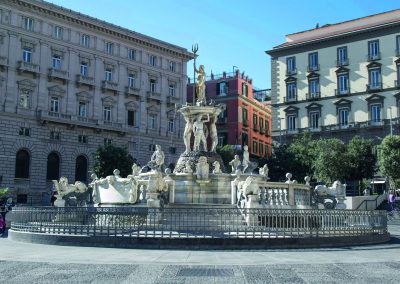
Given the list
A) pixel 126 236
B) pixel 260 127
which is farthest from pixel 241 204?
pixel 260 127

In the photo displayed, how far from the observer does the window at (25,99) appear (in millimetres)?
48744

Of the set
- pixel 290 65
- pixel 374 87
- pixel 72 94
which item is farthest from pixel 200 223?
pixel 290 65

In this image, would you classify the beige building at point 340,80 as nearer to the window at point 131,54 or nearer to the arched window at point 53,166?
the window at point 131,54

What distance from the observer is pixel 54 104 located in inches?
2040

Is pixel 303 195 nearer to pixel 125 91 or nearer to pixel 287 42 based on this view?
pixel 125 91

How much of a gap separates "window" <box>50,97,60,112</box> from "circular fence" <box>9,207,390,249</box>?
37.5 m

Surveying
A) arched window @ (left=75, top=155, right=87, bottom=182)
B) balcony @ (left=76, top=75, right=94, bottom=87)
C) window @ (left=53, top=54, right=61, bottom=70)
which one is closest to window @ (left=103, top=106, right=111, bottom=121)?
balcony @ (left=76, top=75, right=94, bottom=87)

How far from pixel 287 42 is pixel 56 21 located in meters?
28.9

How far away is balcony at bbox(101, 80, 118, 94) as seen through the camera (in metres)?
56.2

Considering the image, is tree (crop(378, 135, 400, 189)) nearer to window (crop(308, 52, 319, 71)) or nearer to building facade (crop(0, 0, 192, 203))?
window (crop(308, 52, 319, 71))

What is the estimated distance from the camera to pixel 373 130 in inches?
2121

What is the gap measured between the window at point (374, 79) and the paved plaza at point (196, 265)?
43.8 m

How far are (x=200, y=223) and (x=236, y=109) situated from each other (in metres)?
54.8

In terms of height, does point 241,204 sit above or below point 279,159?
below
